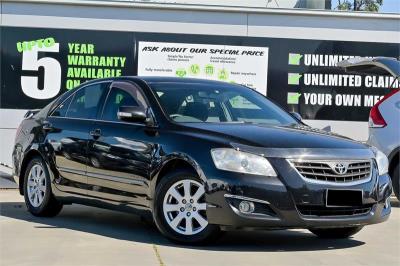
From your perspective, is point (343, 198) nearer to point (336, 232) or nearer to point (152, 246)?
point (336, 232)

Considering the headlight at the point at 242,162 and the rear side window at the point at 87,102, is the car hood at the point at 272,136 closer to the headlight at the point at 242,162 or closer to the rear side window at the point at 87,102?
the headlight at the point at 242,162

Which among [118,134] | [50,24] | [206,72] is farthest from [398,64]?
[50,24]

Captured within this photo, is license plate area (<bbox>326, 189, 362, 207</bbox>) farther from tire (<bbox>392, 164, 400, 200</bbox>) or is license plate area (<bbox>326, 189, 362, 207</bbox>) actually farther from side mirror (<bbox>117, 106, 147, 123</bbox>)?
tire (<bbox>392, 164, 400, 200</bbox>)

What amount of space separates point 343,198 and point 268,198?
71 cm

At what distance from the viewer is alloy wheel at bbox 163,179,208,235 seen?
6430 millimetres

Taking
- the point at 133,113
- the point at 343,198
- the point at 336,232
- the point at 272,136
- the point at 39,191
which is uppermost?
Answer: the point at 133,113

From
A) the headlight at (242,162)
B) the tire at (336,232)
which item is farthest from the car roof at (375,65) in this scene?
the headlight at (242,162)

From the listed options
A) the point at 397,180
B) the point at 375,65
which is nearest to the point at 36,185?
the point at 397,180

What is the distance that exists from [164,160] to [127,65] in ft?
21.0

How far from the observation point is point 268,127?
695 centimetres

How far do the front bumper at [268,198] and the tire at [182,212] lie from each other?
0.15 metres

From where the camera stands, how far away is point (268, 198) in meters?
6.15

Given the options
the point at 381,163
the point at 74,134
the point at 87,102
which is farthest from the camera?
the point at 87,102

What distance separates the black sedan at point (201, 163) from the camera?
6.20 meters
